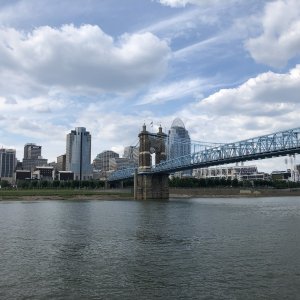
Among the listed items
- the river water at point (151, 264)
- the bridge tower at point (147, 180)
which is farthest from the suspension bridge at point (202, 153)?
the river water at point (151, 264)

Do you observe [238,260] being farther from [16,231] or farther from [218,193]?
[218,193]

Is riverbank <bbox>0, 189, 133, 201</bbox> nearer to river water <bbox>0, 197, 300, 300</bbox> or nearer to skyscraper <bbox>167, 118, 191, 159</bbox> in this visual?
skyscraper <bbox>167, 118, 191, 159</bbox>

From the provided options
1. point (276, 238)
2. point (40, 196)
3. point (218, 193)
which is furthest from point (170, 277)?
point (218, 193)

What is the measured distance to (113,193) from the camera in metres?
141

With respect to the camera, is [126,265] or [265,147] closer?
[126,265]

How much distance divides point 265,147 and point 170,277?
239ft

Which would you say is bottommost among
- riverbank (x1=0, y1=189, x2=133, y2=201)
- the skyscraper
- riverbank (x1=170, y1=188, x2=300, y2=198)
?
riverbank (x1=0, y1=189, x2=133, y2=201)

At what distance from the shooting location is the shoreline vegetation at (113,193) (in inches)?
4845

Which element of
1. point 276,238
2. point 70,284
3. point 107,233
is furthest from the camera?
point 107,233

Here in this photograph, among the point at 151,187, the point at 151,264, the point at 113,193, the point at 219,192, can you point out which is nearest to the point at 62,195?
the point at 113,193

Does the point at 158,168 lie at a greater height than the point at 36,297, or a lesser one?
greater

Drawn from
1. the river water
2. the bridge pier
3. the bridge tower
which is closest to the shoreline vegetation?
the bridge pier

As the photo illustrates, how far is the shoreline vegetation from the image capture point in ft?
404

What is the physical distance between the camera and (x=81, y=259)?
24469 mm
